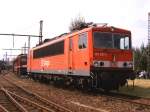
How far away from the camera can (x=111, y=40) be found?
1903cm

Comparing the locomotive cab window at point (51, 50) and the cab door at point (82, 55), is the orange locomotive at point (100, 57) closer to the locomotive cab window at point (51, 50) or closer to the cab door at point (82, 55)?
the cab door at point (82, 55)

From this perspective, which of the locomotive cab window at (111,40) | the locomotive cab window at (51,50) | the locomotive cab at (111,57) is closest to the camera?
the locomotive cab at (111,57)

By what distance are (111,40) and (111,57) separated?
0.91 m

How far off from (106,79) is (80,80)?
179 cm

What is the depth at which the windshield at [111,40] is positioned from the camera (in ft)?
61.1

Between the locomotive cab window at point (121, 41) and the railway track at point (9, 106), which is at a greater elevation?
the locomotive cab window at point (121, 41)

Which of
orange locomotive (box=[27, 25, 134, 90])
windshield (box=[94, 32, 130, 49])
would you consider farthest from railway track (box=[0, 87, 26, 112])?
windshield (box=[94, 32, 130, 49])

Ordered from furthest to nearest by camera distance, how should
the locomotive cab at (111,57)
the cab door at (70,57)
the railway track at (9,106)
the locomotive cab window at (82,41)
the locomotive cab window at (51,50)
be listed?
the locomotive cab window at (51,50)
the cab door at (70,57)
the locomotive cab window at (82,41)
the locomotive cab at (111,57)
the railway track at (9,106)

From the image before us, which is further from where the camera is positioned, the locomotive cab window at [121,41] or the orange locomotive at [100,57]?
the locomotive cab window at [121,41]

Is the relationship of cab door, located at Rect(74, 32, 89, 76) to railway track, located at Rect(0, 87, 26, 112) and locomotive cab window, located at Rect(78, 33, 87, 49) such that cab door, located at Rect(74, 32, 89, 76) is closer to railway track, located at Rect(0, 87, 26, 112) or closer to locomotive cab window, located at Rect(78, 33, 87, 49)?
locomotive cab window, located at Rect(78, 33, 87, 49)

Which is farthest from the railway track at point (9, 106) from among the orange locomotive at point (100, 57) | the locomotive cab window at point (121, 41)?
the locomotive cab window at point (121, 41)

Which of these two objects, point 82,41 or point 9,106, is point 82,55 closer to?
point 82,41

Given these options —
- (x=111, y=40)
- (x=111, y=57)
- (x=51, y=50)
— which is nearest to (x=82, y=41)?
(x=111, y=40)

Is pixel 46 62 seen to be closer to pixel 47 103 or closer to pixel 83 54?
pixel 83 54
